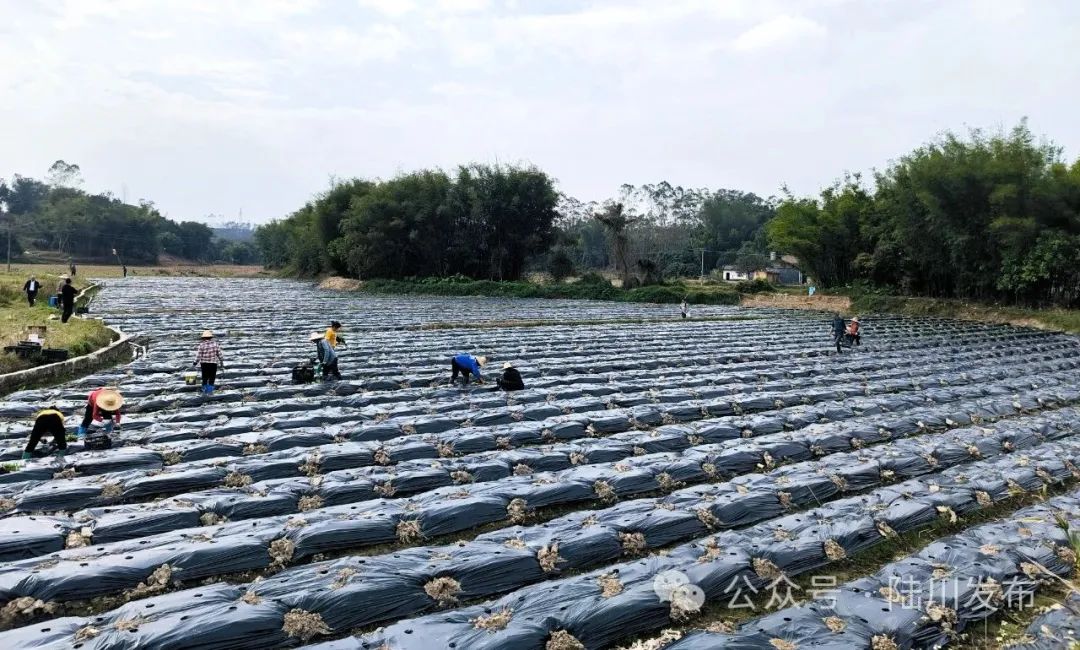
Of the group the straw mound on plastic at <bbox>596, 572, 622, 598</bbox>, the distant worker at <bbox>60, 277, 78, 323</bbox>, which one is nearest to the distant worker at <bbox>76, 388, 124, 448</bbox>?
the straw mound on plastic at <bbox>596, 572, 622, 598</bbox>

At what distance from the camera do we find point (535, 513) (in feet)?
16.5

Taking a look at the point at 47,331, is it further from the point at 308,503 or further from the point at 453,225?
the point at 453,225

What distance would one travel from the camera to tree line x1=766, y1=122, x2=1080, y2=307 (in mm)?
20141

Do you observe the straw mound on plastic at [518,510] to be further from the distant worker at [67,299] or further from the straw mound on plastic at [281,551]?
the distant worker at [67,299]

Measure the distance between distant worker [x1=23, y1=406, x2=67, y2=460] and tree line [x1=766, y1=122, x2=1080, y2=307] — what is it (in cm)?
2272

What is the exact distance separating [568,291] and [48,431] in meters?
27.3

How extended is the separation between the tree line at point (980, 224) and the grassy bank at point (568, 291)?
6.47m

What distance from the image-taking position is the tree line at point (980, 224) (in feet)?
66.1

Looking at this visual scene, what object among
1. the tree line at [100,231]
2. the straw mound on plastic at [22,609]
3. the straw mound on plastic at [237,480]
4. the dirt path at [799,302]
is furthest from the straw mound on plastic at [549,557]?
the tree line at [100,231]

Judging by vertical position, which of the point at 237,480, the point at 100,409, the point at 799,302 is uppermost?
the point at 799,302

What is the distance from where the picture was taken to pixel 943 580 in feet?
12.6

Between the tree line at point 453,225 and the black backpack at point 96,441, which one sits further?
the tree line at point 453,225

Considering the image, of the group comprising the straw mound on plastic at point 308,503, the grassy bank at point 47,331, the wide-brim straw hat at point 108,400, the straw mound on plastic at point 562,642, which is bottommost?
the straw mound on plastic at point 562,642

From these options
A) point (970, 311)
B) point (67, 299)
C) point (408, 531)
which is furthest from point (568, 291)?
point (408, 531)
